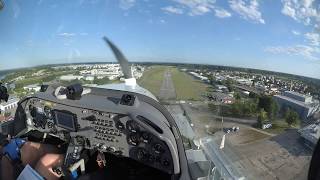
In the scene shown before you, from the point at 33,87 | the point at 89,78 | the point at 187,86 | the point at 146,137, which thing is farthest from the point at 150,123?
the point at 33,87

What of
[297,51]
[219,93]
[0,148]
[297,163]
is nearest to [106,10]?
[219,93]

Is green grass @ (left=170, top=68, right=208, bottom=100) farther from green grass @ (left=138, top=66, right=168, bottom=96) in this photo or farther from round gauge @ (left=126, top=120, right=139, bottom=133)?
round gauge @ (left=126, top=120, right=139, bottom=133)

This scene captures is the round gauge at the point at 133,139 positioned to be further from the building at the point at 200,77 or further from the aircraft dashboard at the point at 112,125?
the building at the point at 200,77

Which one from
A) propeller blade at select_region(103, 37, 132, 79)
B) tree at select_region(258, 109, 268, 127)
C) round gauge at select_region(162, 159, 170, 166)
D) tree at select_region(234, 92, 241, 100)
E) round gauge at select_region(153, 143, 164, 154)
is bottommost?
round gauge at select_region(162, 159, 170, 166)

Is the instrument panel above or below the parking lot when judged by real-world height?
below

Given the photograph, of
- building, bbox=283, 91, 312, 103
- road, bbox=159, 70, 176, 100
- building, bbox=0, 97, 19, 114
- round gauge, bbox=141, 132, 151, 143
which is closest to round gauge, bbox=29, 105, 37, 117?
building, bbox=0, 97, 19, 114

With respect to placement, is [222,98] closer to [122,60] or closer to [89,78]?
[122,60]

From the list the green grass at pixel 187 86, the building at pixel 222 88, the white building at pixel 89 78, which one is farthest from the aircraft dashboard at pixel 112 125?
the building at pixel 222 88
